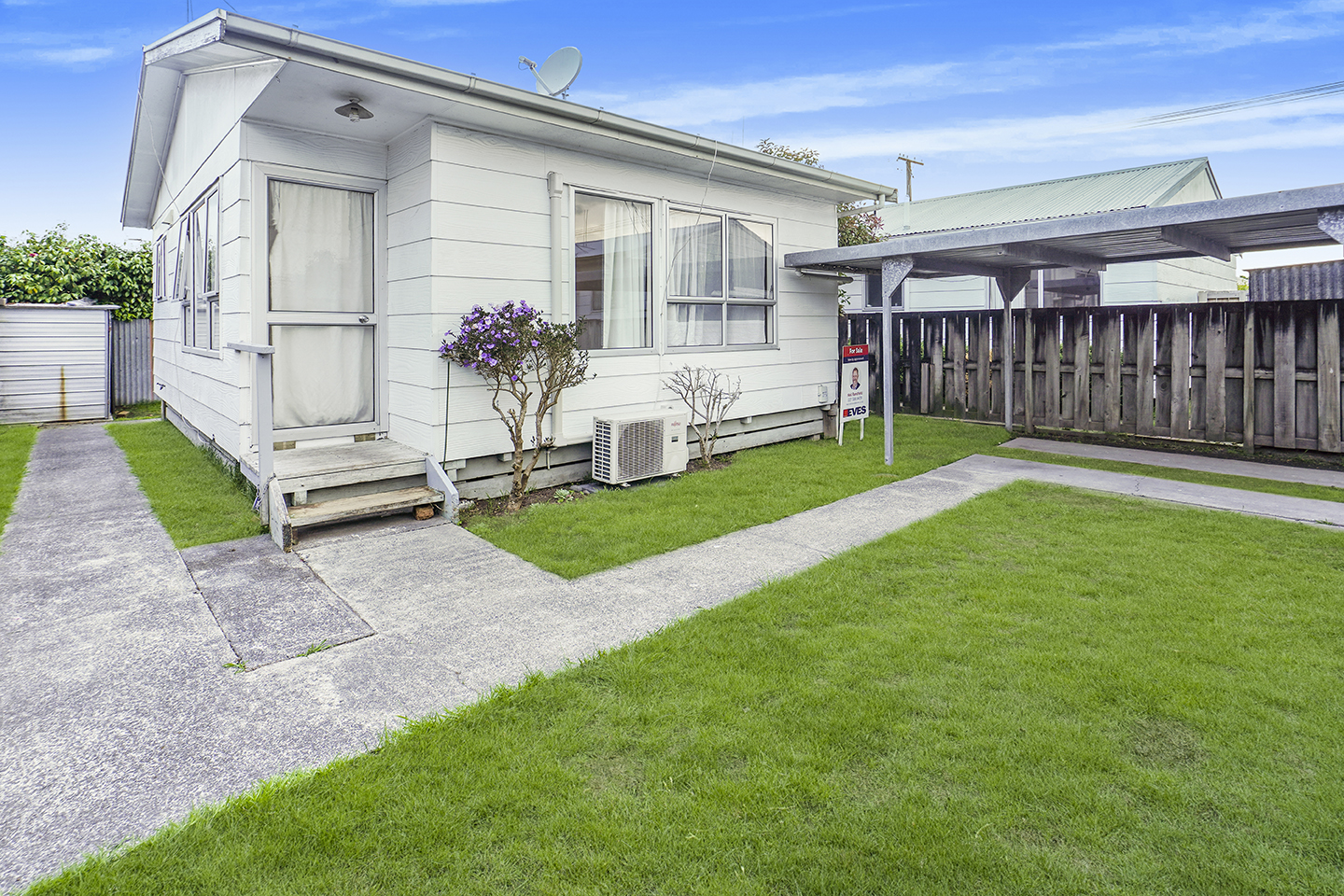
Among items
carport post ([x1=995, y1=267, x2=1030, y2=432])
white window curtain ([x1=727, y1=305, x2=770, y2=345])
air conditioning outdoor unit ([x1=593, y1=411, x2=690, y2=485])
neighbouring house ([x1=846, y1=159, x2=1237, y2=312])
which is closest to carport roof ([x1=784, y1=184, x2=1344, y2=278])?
carport post ([x1=995, y1=267, x2=1030, y2=432])

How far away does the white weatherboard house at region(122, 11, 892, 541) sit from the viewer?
4.90 metres

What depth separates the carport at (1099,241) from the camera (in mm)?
5055

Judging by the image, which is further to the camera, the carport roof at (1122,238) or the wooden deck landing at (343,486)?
the carport roof at (1122,238)

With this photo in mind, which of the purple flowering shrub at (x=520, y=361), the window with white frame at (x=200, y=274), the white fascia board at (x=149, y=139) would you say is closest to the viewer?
the purple flowering shrub at (x=520, y=361)

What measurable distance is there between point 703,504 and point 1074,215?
11.1 meters

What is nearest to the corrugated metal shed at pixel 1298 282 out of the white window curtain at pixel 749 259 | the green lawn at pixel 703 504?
the green lawn at pixel 703 504

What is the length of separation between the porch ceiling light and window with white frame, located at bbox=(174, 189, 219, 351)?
2.00m

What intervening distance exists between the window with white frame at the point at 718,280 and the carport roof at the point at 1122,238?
51 cm

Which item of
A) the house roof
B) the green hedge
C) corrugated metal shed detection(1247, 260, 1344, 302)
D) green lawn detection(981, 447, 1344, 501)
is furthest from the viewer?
the green hedge

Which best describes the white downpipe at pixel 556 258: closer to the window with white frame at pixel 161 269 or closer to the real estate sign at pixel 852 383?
the real estate sign at pixel 852 383

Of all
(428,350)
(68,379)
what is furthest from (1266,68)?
(68,379)

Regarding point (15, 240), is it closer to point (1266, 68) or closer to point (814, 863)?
point (814, 863)

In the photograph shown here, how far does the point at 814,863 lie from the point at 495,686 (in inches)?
55.5

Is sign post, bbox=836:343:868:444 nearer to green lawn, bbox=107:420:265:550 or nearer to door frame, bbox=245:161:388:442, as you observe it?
door frame, bbox=245:161:388:442
